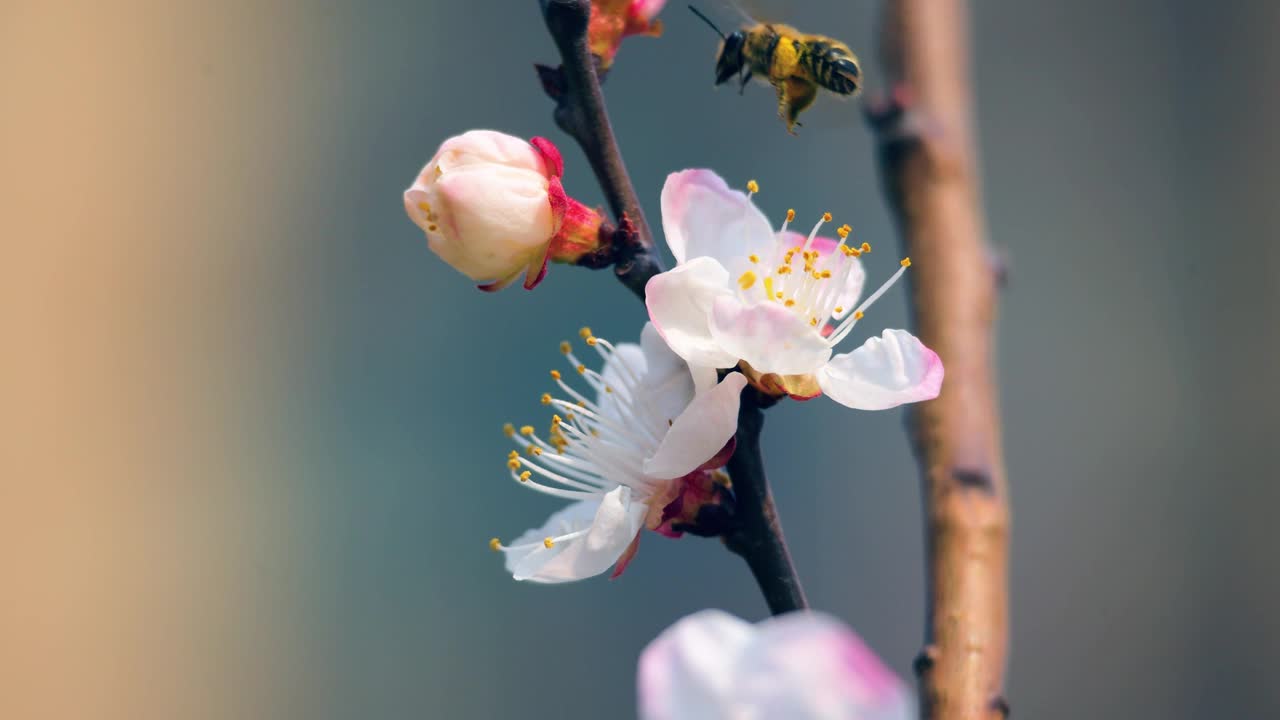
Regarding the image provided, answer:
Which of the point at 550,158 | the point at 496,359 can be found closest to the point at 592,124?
the point at 550,158

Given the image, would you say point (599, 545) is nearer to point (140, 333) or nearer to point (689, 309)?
point (689, 309)

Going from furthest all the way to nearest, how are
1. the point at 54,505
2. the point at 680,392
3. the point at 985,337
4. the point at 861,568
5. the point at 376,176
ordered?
the point at 376,176, the point at 861,568, the point at 54,505, the point at 985,337, the point at 680,392

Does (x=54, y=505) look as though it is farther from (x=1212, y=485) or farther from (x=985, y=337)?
(x=1212, y=485)


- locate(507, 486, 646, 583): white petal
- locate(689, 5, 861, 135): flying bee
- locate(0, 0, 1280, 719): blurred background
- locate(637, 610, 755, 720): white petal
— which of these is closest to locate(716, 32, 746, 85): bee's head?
locate(689, 5, 861, 135): flying bee

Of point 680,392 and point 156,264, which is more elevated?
point 156,264

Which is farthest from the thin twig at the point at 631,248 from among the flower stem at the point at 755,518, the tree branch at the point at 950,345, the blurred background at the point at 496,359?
the blurred background at the point at 496,359

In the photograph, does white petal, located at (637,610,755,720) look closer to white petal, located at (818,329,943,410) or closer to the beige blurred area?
white petal, located at (818,329,943,410)

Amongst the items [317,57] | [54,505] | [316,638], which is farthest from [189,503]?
[317,57]
